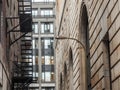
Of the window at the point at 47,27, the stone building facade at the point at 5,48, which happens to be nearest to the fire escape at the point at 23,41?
the stone building facade at the point at 5,48

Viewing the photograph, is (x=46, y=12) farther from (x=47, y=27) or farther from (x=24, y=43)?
(x=24, y=43)

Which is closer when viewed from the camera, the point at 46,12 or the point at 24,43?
the point at 24,43

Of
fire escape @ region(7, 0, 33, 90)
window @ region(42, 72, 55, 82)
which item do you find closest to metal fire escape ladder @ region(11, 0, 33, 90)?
fire escape @ region(7, 0, 33, 90)

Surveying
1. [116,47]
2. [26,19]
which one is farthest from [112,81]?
[26,19]

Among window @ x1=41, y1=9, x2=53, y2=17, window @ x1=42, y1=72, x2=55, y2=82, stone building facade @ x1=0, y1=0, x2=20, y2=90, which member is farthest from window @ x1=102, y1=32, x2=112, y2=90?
window @ x1=41, y1=9, x2=53, y2=17

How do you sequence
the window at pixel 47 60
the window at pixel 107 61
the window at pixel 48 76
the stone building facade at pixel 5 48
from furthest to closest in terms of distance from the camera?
the window at pixel 47 60, the window at pixel 48 76, the stone building facade at pixel 5 48, the window at pixel 107 61

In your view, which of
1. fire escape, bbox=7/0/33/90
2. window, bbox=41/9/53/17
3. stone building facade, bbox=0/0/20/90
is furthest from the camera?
window, bbox=41/9/53/17

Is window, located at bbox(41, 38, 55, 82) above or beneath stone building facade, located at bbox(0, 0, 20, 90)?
above

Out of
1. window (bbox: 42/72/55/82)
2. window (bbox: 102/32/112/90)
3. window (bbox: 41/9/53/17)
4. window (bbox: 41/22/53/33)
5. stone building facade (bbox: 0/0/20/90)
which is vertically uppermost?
window (bbox: 41/9/53/17)

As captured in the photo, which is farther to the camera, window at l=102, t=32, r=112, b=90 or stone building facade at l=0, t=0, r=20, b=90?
stone building facade at l=0, t=0, r=20, b=90

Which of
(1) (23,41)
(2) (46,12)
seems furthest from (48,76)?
(1) (23,41)

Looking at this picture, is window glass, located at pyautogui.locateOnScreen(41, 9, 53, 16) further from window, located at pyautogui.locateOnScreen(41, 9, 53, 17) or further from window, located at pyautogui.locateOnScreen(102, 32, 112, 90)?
window, located at pyautogui.locateOnScreen(102, 32, 112, 90)

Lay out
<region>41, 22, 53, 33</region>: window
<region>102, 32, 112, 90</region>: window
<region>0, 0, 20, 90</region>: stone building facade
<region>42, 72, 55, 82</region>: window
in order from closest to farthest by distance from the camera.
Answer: <region>102, 32, 112, 90</region>: window, <region>0, 0, 20, 90</region>: stone building facade, <region>42, 72, 55, 82</region>: window, <region>41, 22, 53, 33</region>: window

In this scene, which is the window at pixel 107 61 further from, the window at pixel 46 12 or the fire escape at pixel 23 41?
the window at pixel 46 12
